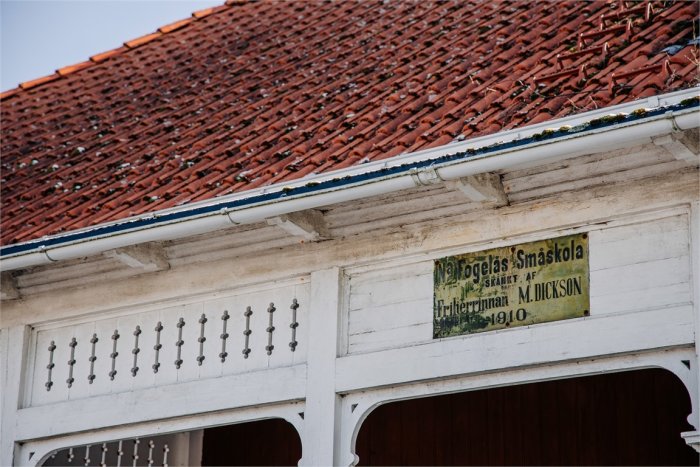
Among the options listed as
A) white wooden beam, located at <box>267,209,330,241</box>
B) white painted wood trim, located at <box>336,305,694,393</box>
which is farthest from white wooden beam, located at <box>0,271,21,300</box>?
white painted wood trim, located at <box>336,305,694,393</box>

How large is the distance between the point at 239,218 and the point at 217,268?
1.09 metres

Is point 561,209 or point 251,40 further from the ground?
point 251,40

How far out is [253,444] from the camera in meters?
12.1

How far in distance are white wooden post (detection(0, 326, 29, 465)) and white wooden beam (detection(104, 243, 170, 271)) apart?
4.02ft

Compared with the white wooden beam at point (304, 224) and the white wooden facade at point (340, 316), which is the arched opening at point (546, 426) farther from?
the white wooden beam at point (304, 224)

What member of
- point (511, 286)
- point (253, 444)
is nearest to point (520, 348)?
point (511, 286)

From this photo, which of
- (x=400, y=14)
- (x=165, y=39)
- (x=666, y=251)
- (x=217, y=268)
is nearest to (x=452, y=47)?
(x=400, y=14)

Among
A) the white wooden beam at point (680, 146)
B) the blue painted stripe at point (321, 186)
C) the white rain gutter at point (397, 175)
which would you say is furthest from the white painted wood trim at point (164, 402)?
the white wooden beam at point (680, 146)

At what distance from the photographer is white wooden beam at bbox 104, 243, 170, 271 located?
30.2ft

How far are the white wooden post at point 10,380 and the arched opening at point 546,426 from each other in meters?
2.92

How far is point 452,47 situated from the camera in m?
10.4

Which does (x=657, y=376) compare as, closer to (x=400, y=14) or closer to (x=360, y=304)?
(x=360, y=304)

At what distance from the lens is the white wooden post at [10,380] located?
32.3 ft

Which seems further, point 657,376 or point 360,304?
point 657,376
